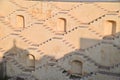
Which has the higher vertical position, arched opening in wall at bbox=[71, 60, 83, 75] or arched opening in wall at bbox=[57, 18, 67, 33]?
arched opening in wall at bbox=[57, 18, 67, 33]

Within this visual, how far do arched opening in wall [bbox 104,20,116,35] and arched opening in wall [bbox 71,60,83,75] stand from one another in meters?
1.89

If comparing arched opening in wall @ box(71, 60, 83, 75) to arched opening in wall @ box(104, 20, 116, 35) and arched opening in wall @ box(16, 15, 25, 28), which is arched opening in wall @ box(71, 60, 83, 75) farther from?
arched opening in wall @ box(16, 15, 25, 28)

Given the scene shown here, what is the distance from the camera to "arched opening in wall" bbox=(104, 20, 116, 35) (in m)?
10.9

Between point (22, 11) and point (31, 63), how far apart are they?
102 inches

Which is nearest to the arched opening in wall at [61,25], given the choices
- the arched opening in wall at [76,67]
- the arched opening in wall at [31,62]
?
the arched opening in wall at [76,67]

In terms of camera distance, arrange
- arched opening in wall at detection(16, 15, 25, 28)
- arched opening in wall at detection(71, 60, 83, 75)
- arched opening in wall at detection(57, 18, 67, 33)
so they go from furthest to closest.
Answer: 1. arched opening in wall at detection(16, 15, 25, 28)
2. arched opening in wall at detection(57, 18, 67, 33)
3. arched opening in wall at detection(71, 60, 83, 75)

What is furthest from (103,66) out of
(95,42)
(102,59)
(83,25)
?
(83,25)

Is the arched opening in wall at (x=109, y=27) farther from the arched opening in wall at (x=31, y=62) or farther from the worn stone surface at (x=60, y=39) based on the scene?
the arched opening in wall at (x=31, y=62)

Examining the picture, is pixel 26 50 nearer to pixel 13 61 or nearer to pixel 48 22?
pixel 13 61

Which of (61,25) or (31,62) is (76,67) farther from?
(31,62)

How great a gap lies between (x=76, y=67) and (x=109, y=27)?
94.5 inches

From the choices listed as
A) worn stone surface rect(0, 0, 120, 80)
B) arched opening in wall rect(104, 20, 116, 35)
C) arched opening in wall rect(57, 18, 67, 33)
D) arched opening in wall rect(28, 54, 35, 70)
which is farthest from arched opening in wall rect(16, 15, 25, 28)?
arched opening in wall rect(104, 20, 116, 35)

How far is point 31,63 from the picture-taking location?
12523 mm

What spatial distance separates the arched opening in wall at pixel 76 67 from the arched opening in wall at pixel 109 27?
6.20ft
